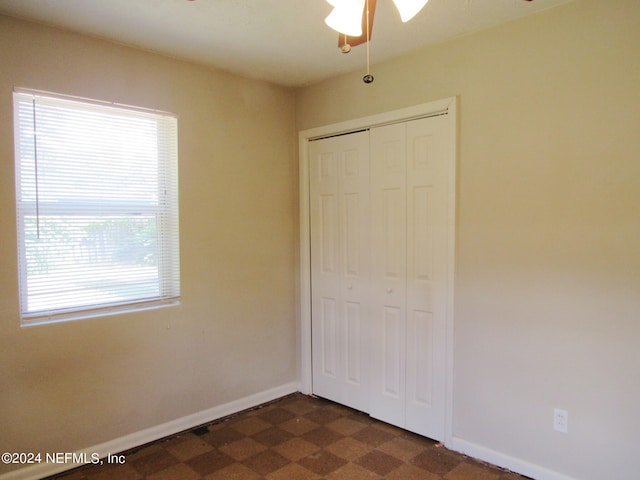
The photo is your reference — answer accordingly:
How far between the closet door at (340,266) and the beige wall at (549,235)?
73 centimetres

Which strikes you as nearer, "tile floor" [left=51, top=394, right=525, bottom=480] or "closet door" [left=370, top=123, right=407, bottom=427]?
"tile floor" [left=51, top=394, right=525, bottom=480]

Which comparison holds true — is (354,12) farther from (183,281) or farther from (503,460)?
(503,460)

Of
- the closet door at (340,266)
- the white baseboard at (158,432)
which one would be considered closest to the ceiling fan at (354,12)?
the closet door at (340,266)

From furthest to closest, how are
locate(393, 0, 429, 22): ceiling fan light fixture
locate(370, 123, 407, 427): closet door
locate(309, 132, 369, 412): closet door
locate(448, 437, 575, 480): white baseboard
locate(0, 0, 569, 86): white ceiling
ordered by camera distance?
locate(309, 132, 369, 412): closet door
locate(370, 123, 407, 427): closet door
locate(448, 437, 575, 480): white baseboard
locate(0, 0, 569, 86): white ceiling
locate(393, 0, 429, 22): ceiling fan light fixture

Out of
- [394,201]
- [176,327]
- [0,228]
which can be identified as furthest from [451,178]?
[0,228]

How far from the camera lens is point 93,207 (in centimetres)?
252

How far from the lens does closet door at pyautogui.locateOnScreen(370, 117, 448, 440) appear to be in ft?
8.69

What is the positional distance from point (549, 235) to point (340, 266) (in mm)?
1491

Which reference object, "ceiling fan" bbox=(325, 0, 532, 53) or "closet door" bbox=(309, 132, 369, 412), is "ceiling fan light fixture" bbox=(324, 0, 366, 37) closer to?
"ceiling fan" bbox=(325, 0, 532, 53)

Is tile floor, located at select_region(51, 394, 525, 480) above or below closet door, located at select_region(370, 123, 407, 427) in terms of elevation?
below

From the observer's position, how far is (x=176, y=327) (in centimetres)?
284

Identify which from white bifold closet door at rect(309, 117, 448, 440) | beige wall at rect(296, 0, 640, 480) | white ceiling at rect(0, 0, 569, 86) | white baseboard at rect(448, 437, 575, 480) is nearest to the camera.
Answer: beige wall at rect(296, 0, 640, 480)

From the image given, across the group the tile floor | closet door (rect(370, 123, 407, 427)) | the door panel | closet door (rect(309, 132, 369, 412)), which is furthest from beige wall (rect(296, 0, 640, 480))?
closet door (rect(309, 132, 369, 412))

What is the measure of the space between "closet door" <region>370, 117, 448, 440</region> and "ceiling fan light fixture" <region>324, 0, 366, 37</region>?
50.0 inches
